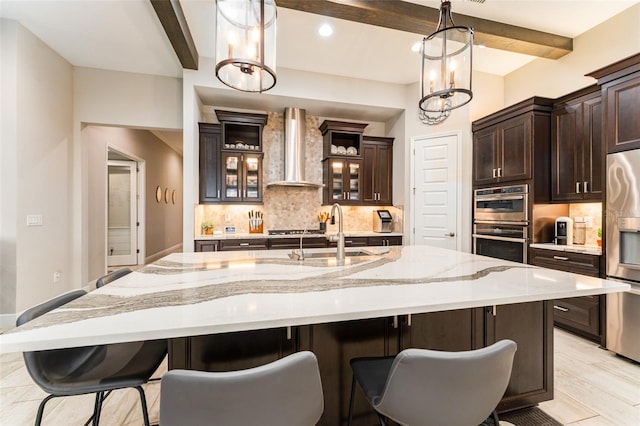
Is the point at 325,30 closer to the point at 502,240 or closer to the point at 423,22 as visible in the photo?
the point at 423,22

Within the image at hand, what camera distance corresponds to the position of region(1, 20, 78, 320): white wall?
302cm

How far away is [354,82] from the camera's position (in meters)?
4.40

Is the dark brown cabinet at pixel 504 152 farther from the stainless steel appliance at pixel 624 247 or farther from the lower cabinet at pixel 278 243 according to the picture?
the lower cabinet at pixel 278 243

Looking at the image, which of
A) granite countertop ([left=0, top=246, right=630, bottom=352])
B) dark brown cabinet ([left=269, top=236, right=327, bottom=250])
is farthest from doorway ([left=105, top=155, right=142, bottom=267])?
granite countertop ([left=0, top=246, right=630, bottom=352])

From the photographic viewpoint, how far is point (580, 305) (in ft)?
9.23

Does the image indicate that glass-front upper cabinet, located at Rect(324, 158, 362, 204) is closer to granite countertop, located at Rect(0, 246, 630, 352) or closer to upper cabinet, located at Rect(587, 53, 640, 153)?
granite countertop, located at Rect(0, 246, 630, 352)

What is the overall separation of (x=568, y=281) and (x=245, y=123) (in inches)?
161

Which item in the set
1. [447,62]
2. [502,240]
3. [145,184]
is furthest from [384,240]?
[145,184]

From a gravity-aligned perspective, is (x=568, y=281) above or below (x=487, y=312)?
above

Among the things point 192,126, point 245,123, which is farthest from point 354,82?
point 192,126

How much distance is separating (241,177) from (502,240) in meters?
3.74

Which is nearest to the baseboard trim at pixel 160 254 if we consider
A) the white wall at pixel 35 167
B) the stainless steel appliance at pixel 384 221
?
the white wall at pixel 35 167

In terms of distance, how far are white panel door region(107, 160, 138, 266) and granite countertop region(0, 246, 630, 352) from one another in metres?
5.28

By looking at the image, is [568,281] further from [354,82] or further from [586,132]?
[354,82]
